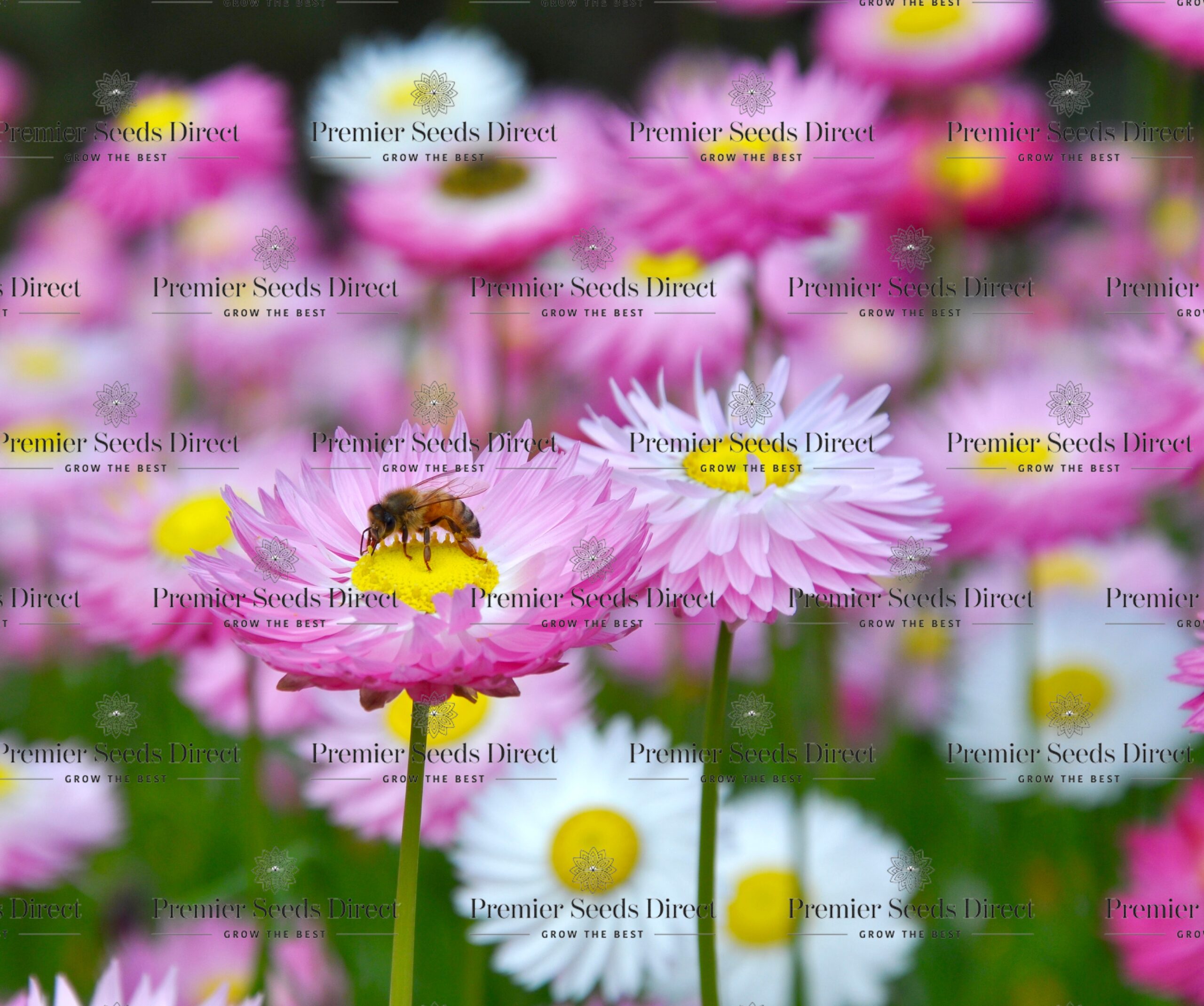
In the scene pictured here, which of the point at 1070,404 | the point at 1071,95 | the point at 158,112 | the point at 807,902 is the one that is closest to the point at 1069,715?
the point at 1070,404

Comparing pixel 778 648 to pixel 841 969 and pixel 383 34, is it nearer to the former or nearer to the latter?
pixel 841 969

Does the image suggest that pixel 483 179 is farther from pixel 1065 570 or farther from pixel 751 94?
pixel 1065 570

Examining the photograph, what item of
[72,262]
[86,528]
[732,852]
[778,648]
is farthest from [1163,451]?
[72,262]

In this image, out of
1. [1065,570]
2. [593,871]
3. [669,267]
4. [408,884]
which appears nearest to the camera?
[408,884]

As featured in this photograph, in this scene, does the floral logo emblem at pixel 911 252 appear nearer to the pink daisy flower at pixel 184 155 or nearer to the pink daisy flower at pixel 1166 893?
the pink daisy flower at pixel 1166 893

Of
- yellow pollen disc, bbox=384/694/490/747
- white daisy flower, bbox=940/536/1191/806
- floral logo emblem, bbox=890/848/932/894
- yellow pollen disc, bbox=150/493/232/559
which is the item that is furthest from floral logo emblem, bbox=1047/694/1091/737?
yellow pollen disc, bbox=150/493/232/559

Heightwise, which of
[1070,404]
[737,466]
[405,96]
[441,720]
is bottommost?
[441,720]

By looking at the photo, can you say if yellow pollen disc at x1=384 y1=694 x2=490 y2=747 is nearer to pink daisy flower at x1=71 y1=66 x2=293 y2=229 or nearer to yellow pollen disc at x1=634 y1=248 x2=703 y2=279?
yellow pollen disc at x1=634 y1=248 x2=703 y2=279

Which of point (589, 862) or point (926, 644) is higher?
point (926, 644)
